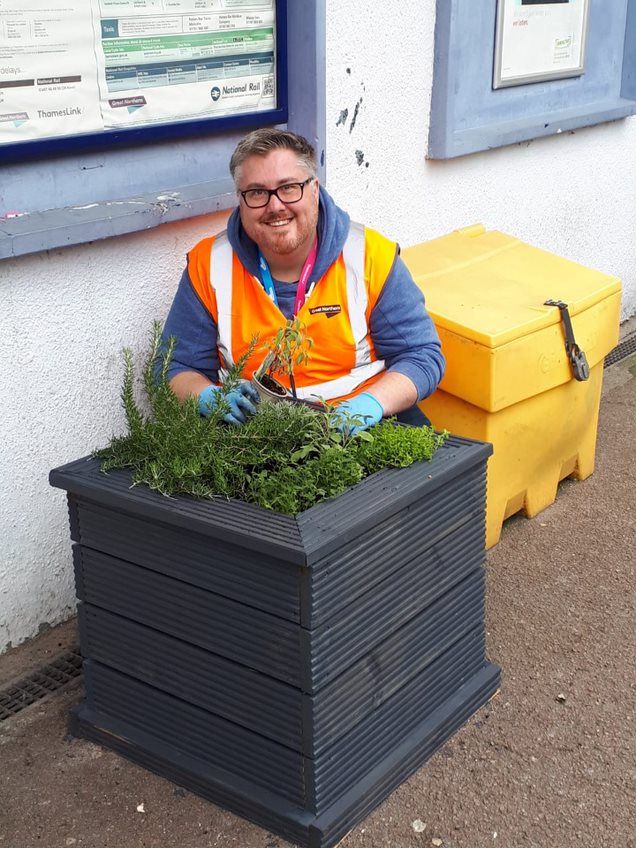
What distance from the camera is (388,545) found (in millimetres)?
2564

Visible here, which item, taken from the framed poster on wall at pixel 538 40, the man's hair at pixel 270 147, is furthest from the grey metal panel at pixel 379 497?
the framed poster on wall at pixel 538 40

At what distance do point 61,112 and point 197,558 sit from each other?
1.44 metres

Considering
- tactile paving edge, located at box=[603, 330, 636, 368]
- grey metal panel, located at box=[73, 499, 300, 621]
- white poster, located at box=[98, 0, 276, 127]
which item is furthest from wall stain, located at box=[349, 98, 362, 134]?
tactile paving edge, located at box=[603, 330, 636, 368]

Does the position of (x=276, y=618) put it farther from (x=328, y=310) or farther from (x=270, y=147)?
(x=270, y=147)

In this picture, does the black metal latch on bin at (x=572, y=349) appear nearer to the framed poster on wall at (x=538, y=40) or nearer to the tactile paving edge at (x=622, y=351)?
the framed poster on wall at (x=538, y=40)

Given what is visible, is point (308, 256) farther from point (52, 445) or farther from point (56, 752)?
point (56, 752)

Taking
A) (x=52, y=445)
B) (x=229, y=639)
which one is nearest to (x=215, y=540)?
(x=229, y=639)

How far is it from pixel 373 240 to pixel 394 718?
1411mm

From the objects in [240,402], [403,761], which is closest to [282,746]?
[403,761]

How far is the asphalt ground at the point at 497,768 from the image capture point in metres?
2.61

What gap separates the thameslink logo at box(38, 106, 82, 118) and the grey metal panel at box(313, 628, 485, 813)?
6.18 feet

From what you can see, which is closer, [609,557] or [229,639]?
[229,639]

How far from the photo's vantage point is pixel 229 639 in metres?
2.53

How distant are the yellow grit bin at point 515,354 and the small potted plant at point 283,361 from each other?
713 millimetres
